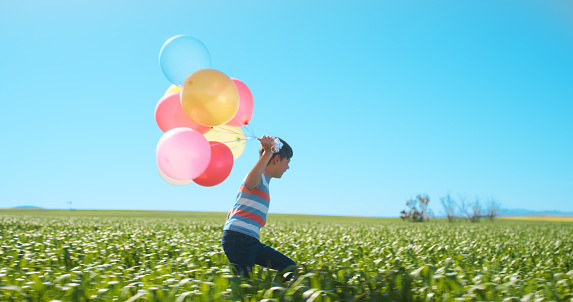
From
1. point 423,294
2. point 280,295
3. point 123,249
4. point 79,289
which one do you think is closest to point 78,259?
point 123,249

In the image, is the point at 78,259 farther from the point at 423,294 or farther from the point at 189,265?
the point at 423,294

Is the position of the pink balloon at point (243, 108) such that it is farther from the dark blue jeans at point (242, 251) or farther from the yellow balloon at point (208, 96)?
the dark blue jeans at point (242, 251)

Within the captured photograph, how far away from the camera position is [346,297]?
3.36m

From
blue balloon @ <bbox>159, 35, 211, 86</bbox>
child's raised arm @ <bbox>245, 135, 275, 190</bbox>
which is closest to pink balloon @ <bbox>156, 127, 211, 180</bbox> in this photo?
child's raised arm @ <bbox>245, 135, 275, 190</bbox>

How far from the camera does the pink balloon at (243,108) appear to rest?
5.18 metres

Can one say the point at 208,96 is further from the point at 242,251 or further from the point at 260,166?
the point at 242,251

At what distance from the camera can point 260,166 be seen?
13.1ft

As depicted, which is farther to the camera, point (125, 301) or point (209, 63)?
point (209, 63)

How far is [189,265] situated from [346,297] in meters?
2.81

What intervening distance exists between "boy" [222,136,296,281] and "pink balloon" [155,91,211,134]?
4.01 ft

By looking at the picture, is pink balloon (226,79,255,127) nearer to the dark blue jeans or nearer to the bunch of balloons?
the bunch of balloons

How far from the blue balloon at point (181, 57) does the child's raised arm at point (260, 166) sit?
1.74 m

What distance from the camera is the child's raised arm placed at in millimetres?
3977

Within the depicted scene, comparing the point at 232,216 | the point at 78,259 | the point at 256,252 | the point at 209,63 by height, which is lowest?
the point at 78,259
